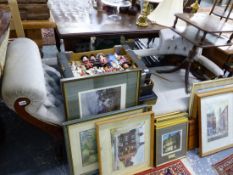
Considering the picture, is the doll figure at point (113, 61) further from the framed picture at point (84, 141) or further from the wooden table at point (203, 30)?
the wooden table at point (203, 30)

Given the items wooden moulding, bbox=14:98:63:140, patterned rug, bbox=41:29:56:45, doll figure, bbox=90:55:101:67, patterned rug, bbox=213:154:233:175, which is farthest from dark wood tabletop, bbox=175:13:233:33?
patterned rug, bbox=41:29:56:45

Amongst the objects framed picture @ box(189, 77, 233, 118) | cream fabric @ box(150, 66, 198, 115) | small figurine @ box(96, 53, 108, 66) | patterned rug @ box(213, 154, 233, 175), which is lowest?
patterned rug @ box(213, 154, 233, 175)

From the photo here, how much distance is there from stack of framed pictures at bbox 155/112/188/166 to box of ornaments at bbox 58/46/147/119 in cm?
26

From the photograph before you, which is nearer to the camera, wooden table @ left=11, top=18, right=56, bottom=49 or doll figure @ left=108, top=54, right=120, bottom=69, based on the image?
doll figure @ left=108, top=54, right=120, bottom=69

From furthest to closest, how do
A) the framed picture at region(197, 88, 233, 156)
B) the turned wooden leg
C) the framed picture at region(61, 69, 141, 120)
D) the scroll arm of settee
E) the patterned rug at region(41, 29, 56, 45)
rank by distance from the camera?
the patterned rug at region(41, 29, 56, 45) → the turned wooden leg → the framed picture at region(197, 88, 233, 156) → the framed picture at region(61, 69, 141, 120) → the scroll arm of settee

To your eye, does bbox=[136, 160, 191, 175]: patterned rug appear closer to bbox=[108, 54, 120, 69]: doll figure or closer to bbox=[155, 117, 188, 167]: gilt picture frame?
bbox=[155, 117, 188, 167]: gilt picture frame

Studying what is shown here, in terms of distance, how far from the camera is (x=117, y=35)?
172 centimetres

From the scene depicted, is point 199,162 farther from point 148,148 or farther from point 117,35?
point 117,35

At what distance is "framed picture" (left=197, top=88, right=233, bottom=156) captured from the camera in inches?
59.9

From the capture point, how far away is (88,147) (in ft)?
4.32

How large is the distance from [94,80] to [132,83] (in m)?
0.25

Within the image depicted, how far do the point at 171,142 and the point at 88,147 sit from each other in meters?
0.57

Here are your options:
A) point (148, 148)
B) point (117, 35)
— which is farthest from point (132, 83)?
point (117, 35)

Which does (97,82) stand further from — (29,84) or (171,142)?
(171,142)
